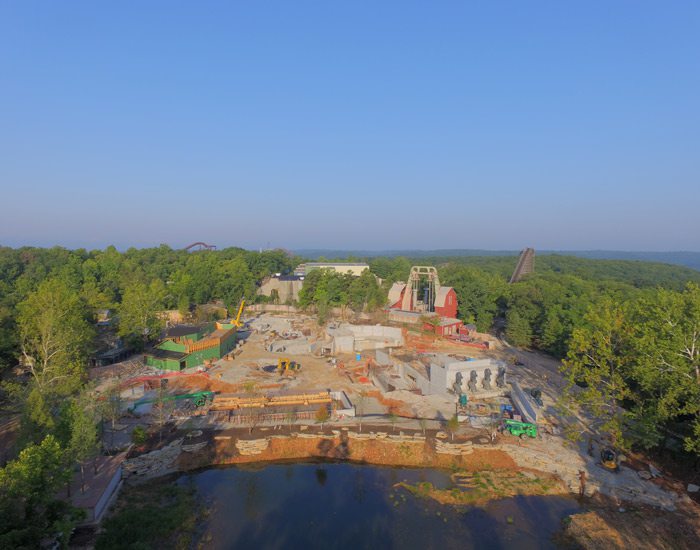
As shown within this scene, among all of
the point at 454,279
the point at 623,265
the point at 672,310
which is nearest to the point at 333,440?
the point at 672,310

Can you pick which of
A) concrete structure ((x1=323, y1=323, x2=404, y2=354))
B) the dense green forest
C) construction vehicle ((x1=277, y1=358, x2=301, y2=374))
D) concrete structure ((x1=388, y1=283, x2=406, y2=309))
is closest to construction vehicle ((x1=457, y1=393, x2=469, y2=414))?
the dense green forest

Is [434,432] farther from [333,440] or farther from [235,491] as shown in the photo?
[235,491]

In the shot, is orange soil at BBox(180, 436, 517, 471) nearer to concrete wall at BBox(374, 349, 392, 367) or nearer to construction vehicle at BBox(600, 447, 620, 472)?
construction vehicle at BBox(600, 447, 620, 472)

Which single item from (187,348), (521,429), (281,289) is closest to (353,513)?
(521,429)

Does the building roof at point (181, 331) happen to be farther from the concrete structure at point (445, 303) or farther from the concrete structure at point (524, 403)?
the concrete structure at point (445, 303)

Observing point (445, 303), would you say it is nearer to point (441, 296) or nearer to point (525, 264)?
point (441, 296)
